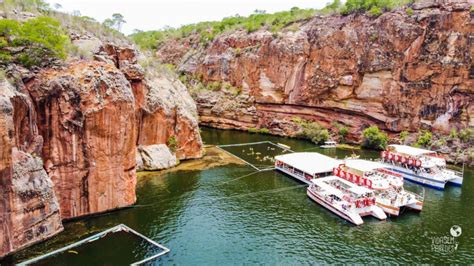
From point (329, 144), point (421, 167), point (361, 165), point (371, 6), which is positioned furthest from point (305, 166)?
Result: point (371, 6)

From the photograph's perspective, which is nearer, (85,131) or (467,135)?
(85,131)

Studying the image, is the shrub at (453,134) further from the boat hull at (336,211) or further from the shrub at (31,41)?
the shrub at (31,41)

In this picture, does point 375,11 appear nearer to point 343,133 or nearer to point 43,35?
point 343,133

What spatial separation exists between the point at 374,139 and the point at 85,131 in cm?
5295

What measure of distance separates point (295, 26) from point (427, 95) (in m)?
34.6

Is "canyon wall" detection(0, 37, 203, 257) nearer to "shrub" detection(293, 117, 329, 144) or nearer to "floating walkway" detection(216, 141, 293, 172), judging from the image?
"floating walkway" detection(216, 141, 293, 172)

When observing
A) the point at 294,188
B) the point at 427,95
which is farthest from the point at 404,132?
the point at 294,188

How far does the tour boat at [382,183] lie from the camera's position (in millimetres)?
37969

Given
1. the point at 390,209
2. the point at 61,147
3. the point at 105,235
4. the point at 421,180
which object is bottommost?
the point at 390,209

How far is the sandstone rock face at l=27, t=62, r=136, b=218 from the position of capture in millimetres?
30781

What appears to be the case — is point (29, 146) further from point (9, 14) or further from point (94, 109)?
point (9, 14)

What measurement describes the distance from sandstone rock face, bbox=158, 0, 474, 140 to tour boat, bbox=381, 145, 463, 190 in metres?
17.1

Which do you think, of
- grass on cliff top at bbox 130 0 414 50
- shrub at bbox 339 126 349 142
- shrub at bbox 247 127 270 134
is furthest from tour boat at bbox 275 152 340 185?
grass on cliff top at bbox 130 0 414 50

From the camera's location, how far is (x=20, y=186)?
2608 cm
